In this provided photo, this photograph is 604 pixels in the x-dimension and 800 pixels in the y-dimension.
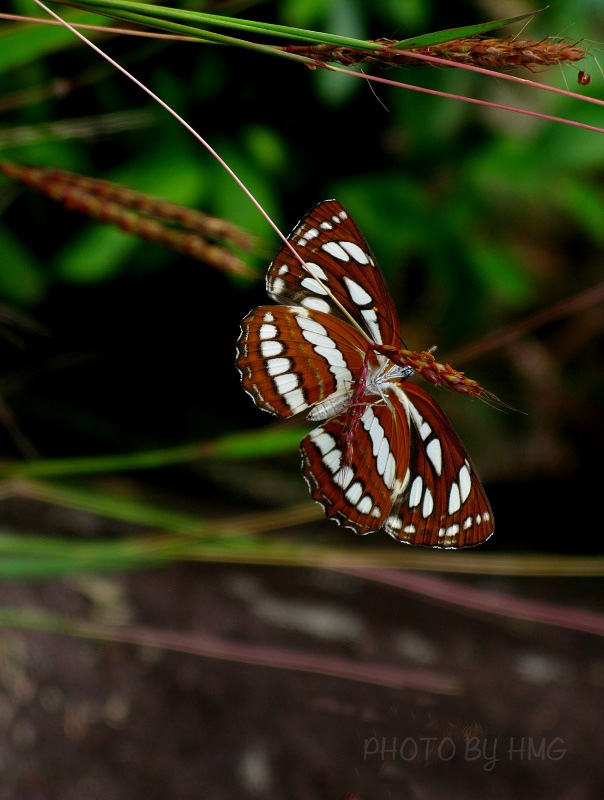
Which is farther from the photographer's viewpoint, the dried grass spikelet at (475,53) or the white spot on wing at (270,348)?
the white spot on wing at (270,348)

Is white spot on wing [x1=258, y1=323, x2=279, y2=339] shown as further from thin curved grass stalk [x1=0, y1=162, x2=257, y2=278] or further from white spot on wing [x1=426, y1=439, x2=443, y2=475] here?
white spot on wing [x1=426, y1=439, x2=443, y2=475]

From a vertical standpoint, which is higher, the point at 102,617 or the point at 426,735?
the point at 102,617

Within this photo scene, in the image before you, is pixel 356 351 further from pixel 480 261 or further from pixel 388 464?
pixel 480 261

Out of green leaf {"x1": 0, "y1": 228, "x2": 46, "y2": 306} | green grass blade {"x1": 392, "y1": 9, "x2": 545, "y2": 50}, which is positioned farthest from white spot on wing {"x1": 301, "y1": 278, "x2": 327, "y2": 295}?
green leaf {"x1": 0, "y1": 228, "x2": 46, "y2": 306}

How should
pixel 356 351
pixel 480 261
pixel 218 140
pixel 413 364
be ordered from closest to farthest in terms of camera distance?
1. pixel 413 364
2. pixel 356 351
3. pixel 218 140
4. pixel 480 261

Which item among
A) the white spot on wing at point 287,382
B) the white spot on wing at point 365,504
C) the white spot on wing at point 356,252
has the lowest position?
the white spot on wing at point 365,504

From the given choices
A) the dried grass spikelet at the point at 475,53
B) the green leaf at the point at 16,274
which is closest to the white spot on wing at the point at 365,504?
the dried grass spikelet at the point at 475,53

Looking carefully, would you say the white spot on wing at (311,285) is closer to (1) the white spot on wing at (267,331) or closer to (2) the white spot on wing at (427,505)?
(1) the white spot on wing at (267,331)


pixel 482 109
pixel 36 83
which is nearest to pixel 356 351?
pixel 36 83
